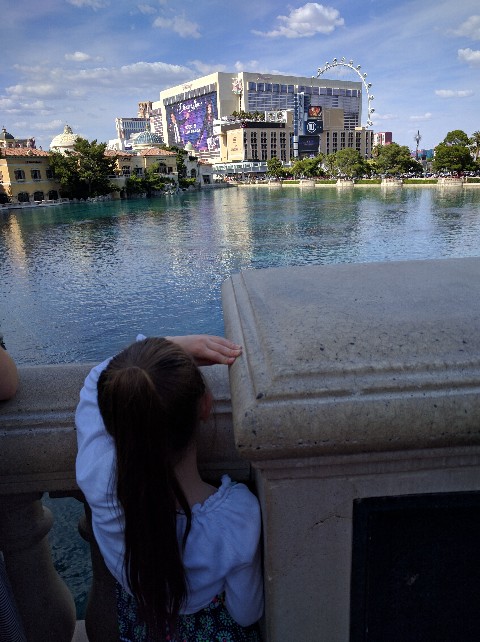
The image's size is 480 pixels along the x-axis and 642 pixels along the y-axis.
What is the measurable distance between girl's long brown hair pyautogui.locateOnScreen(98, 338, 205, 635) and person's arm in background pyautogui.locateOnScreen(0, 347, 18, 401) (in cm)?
32

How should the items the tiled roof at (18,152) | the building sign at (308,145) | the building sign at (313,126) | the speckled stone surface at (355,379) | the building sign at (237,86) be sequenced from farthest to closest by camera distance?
the building sign at (237,86) < the building sign at (313,126) < the building sign at (308,145) < the tiled roof at (18,152) < the speckled stone surface at (355,379)

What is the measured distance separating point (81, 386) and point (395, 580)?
908 millimetres

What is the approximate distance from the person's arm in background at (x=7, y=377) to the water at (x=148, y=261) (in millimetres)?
1981

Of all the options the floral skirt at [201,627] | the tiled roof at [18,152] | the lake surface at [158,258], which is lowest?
the lake surface at [158,258]

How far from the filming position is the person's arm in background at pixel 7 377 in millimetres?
1235

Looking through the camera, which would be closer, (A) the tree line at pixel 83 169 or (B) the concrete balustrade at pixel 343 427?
(B) the concrete balustrade at pixel 343 427

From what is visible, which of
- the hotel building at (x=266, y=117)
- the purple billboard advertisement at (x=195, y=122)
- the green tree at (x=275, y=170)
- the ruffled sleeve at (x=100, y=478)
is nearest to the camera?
the ruffled sleeve at (x=100, y=478)

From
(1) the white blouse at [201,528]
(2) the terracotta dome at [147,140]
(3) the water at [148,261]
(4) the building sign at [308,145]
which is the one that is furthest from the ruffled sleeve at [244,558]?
(4) the building sign at [308,145]

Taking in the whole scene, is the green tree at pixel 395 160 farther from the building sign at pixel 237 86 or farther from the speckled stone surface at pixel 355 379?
the speckled stone surface at pixel 355 379

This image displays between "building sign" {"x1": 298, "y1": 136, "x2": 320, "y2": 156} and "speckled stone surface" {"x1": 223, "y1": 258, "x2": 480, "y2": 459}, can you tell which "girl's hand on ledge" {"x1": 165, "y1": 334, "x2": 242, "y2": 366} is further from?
"building sign" {"x1": 298, "y1": 136, "x2": 320, "y2": 156}

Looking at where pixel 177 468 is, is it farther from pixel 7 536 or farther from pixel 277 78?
pixel 277 78

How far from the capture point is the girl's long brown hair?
99 cm

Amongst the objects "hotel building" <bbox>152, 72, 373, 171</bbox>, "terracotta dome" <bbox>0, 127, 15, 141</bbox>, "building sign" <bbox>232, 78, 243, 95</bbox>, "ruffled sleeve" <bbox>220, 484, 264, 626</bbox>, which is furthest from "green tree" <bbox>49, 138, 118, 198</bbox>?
"building sign" <bbox>232, 78, 243, 95</bbox>

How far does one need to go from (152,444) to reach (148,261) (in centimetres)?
2126
